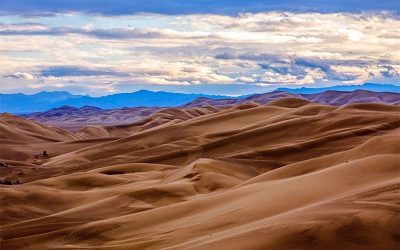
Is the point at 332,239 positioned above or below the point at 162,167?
below

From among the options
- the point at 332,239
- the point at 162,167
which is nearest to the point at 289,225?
the point at 332,239

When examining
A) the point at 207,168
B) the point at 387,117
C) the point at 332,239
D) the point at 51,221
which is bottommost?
the point at 332,239

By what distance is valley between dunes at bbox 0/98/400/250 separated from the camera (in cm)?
630

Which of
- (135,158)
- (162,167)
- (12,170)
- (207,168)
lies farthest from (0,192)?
(135,158)

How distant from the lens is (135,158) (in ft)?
85.3

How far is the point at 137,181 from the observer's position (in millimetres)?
16312

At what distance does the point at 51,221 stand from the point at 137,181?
5.79 meters

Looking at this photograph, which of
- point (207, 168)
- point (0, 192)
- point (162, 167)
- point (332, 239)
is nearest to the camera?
point (332, 239)

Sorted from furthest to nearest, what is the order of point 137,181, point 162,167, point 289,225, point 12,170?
point 12,170 < point 162,167 < point 137,181 < point 289,225

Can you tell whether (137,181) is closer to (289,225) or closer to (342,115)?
(289,225)

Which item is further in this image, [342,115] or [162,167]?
[342,115]

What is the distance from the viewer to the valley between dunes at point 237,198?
6301mm

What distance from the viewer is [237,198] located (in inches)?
381

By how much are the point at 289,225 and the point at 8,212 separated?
7582mm
